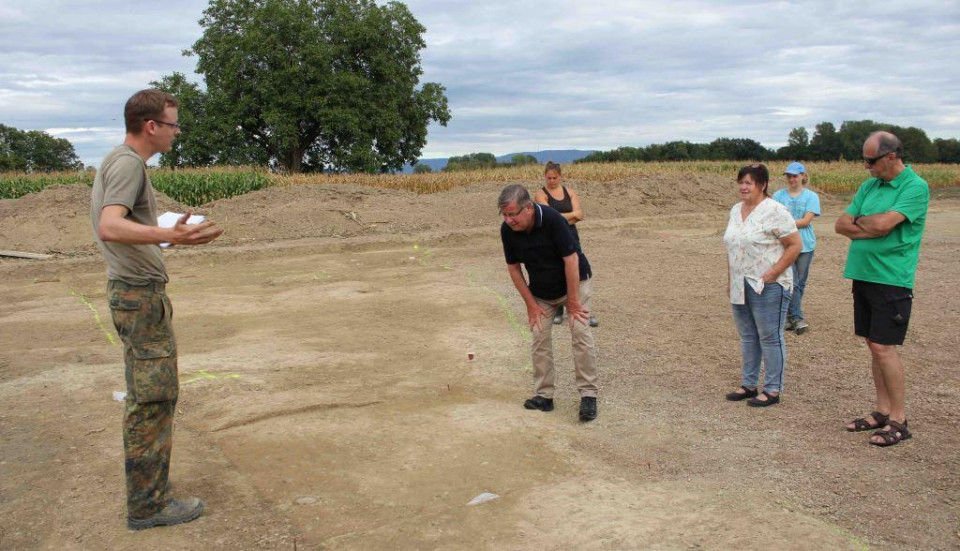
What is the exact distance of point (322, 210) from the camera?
2139 centimetres

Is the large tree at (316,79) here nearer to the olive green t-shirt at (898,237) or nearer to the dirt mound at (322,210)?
the dirt mound at (322,210)

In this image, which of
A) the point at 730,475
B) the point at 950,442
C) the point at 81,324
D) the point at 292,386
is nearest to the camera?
the point at 730,475

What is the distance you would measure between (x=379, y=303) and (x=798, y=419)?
6.27 meters

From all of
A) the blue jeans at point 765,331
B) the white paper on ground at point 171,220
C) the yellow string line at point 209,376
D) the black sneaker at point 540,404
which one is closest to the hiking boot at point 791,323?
the blue jeans at point 765,331

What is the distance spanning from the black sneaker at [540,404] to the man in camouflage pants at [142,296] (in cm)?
284

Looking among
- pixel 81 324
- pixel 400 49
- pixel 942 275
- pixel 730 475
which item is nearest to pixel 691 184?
pixel 942 275

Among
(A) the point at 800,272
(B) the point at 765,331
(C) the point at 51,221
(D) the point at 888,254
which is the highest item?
(D) the point at 888,254

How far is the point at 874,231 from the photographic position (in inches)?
192

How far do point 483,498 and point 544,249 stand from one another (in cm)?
196

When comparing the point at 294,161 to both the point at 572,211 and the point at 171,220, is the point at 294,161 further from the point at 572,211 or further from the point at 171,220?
the point at 171,220

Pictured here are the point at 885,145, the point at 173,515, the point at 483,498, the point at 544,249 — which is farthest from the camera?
the point at 544,249

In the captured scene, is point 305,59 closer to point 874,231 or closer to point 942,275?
point 942,275

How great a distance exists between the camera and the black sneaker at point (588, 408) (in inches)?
223

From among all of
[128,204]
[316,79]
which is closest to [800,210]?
[128,204]
